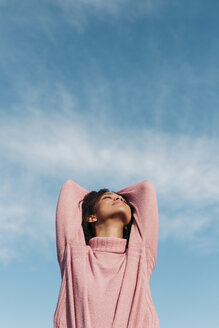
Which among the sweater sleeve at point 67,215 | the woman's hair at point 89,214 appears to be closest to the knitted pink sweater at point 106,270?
Answer: the sweater sleeve at point 67,215

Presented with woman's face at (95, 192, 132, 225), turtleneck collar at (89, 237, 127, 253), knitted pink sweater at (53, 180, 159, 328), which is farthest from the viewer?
woman's face at (95, 192, 132, 225)

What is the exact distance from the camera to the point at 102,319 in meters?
5.89

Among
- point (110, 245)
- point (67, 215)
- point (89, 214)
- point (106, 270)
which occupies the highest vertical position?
point (89, 214)

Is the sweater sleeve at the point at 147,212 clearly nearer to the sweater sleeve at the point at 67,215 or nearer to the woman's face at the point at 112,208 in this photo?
the woman's face at the point at 112,208

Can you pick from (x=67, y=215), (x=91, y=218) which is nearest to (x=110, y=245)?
(x=91, y=218)

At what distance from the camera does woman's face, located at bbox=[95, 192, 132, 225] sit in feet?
23.3

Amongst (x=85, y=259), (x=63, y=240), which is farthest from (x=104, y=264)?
(x=63, y=240)

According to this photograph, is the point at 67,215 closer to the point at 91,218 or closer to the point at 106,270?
the point at 91,218

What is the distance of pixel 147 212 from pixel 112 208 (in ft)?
1.94

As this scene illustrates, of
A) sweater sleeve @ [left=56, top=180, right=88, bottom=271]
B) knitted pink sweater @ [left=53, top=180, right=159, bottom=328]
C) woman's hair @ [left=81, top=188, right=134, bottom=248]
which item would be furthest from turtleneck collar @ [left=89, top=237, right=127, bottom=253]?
woman's hair @ [left=81, top=188, right=134, bottom=248]

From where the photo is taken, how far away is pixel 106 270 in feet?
21.3

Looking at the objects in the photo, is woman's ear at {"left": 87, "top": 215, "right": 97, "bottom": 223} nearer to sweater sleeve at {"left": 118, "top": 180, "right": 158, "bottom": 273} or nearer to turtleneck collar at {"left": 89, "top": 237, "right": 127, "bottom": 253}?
turtleneck collar at {"left": 89, "top": 237, "right": 127, "bottom": 253}

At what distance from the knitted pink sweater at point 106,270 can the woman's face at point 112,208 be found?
8.6 inches

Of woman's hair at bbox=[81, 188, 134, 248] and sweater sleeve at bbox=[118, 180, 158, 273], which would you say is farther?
woman's hair at bbox=[81, 188, 134, 248]
